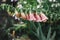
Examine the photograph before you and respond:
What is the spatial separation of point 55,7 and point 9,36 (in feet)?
2.49

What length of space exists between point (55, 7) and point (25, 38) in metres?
0.58

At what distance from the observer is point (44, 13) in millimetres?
3242

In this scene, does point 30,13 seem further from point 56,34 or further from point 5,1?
point 5,1

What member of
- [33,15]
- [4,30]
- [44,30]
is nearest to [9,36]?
[4,30]

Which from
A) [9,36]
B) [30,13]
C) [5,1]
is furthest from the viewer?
[5,1]

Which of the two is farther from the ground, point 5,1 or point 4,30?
point 5,1

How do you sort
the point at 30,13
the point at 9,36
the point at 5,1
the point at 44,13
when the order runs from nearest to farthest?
the point at 30,13 → the point at 44,13 → the point at 9,36 → the point at 5,1

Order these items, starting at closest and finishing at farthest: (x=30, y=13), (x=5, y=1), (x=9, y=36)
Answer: (x=30, y=13), (x=9, y=36), (x=5, y=1)

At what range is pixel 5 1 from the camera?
3.95 m

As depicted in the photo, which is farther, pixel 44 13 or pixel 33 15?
pixel 44 13

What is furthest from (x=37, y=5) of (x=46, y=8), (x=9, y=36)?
(x=9, y=36)

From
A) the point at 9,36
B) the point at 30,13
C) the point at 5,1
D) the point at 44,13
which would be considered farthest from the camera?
the point at 5,1

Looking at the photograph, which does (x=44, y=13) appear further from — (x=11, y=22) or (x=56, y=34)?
(x=11, y=22)

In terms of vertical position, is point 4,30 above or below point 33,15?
below
